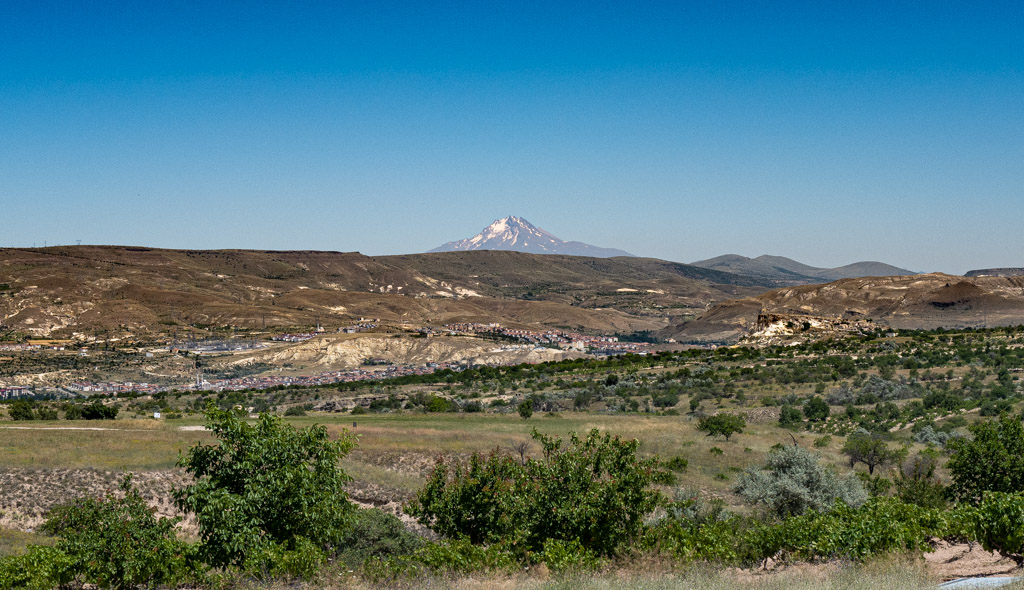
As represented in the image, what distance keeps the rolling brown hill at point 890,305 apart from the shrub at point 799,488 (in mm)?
82260

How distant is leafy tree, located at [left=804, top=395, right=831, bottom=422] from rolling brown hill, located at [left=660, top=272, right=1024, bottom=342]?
61.0 m

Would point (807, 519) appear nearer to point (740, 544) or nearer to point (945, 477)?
point (740, 544)

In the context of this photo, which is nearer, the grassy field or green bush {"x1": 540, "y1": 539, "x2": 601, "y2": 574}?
green bush {"x1": 540, "y1": 539, "x2": 601, "y2": 574}

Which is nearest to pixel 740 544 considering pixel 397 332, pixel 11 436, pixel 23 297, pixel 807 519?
pixel 807 519

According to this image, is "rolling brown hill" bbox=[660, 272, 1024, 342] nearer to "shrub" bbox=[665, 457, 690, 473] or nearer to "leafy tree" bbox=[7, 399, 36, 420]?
"shrub" bbox=[665, 457, 690, 473]

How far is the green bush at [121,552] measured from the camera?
1412 centimetres

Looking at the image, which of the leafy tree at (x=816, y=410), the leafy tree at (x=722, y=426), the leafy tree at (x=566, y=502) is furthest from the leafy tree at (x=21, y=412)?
the leafy tree at (x=816, y=410)

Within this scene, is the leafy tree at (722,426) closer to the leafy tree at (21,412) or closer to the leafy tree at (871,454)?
the leafy tree at (871,454)

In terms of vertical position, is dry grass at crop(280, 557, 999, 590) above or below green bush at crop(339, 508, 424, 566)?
above

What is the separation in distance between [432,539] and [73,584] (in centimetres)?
894

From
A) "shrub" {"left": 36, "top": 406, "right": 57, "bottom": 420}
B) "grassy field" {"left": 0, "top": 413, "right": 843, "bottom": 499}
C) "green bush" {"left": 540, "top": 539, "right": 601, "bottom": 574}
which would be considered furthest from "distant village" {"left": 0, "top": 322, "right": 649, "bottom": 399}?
"green bush" {"left": 540, "top": 539, "right": 601, "bottom": 574}

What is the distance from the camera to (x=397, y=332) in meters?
117

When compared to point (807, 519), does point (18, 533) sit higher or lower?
lower

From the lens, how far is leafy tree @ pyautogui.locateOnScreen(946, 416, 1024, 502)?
794 inches
